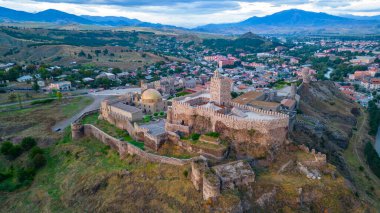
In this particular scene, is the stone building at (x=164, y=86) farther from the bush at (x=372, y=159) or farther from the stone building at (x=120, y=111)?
the bush at (x=372, y=159)

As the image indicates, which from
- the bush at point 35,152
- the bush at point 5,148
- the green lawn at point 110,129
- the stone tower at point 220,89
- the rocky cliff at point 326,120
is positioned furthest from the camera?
the rocky cliff at point 326,120

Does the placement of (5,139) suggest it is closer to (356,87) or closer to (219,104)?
(219,104)

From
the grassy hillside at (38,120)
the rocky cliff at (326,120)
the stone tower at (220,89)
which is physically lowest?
the rocky cliff at (326,120)

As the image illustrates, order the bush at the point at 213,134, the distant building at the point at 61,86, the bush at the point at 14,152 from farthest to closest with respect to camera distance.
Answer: the distant building at the point at 61,86, the bush at the point at 14,152, the bush at the point at 213,134

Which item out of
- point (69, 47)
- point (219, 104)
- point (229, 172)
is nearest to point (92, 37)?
point (69, 47)

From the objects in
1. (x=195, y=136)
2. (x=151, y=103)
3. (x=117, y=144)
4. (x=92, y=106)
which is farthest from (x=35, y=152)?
(x=195, y=136)

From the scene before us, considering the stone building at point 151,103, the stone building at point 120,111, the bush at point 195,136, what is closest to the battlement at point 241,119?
the bush at point 195,136

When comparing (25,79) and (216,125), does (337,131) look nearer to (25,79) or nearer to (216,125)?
(216,125)
